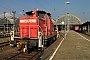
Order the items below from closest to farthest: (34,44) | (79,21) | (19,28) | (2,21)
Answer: (34,44)
(19,28)
(2,21)
(79,21)

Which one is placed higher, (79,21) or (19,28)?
(79,21)

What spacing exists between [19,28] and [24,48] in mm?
2256

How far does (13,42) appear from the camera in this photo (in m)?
11.2

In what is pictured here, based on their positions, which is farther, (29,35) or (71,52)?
(29,35)

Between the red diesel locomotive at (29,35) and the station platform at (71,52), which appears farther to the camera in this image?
the red diesel locomotive at (29,35)

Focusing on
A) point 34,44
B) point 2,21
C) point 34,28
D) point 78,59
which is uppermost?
point 2,21

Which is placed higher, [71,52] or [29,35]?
[29,35]

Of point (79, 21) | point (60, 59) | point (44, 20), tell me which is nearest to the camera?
point (60, 59)

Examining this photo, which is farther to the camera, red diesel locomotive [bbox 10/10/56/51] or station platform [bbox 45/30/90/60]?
red diesel locomotive [bbox 10/10/56/51]

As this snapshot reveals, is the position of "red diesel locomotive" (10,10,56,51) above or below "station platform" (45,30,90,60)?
above

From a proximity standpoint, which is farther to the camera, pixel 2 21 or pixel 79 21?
pixel 79 21

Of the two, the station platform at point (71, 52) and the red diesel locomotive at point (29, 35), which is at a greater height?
the red diesel locomotive at point (29, 35)

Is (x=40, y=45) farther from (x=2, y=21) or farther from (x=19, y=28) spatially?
(x=2, y=21)

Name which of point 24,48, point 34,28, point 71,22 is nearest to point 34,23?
point 34,28
